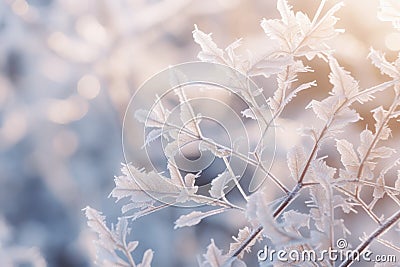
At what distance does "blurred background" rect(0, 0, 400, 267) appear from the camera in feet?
4.26

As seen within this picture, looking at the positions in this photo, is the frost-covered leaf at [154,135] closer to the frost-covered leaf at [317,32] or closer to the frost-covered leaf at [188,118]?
the frost-covered leaf at [188,118]

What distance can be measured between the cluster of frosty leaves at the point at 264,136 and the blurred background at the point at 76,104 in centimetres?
78

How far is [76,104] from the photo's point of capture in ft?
4.41

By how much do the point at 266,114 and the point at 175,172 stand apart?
0.33 feet

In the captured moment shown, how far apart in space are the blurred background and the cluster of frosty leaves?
78 cm

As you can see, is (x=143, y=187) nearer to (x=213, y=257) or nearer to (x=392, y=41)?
(x=213, y=257)

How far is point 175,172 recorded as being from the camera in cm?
50

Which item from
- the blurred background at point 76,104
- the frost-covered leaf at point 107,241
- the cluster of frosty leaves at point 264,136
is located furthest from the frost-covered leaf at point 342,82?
the blurred background at point 76,104

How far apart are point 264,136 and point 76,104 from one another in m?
0.94

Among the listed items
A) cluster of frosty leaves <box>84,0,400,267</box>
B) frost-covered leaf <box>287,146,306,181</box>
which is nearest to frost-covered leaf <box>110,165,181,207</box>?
cluster of frosty leaves <box>84,0,400,267</box>

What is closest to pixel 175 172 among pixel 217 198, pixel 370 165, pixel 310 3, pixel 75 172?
pixel 217 198

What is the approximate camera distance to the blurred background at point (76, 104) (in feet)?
4.26

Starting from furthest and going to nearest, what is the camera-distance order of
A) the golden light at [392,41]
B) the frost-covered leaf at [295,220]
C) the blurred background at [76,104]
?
1. the blurred background at [76,104]
2. the golden light at [392,41]
3. the frost-covered leaf at [295,220]

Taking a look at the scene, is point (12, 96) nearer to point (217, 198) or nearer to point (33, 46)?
point (33, 46)
